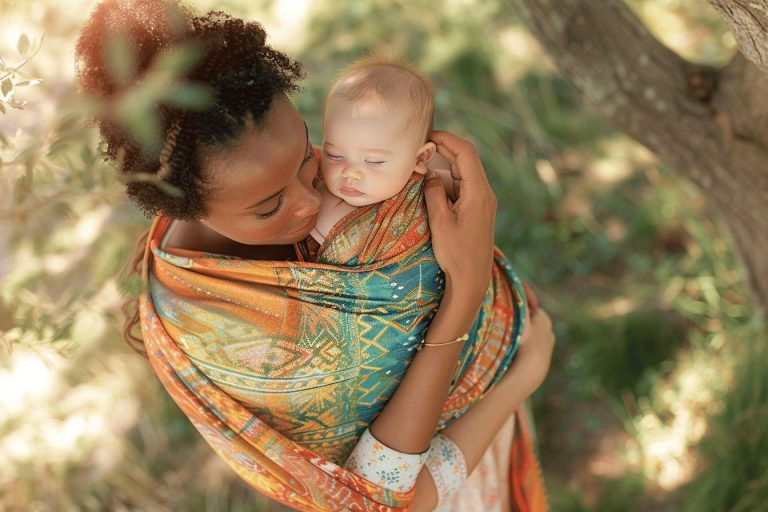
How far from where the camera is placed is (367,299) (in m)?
1.60

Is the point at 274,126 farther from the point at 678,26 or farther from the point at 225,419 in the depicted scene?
the point at 678,26

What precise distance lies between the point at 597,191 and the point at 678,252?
1.55 ft

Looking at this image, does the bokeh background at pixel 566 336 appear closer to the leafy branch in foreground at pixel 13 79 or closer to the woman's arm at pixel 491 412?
the woman's arm at pixel 491 412

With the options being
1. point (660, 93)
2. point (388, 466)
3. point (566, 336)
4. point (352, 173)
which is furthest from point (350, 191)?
point (566, 336)

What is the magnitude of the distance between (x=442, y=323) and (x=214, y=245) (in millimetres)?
526

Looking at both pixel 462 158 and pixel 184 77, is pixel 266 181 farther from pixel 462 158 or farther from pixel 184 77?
pixel 462 158

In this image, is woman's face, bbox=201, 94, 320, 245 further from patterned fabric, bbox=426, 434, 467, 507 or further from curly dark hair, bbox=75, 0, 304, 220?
patterned fabric, bbox=426, 434, 467, 507

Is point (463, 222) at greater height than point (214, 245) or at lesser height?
greater

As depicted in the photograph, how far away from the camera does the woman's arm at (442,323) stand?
63.1 inches

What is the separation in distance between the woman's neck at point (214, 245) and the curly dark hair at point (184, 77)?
0.87 feet

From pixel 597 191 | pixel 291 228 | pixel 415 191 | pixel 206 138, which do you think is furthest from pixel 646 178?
pixel 206 138

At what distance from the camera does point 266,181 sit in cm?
141

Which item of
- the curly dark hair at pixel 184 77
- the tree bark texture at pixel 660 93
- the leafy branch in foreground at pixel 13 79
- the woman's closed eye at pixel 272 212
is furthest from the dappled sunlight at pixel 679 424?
the leafy branch in foreground at pixel 13 79

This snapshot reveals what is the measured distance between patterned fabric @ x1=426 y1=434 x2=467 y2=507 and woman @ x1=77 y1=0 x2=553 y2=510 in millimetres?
19
